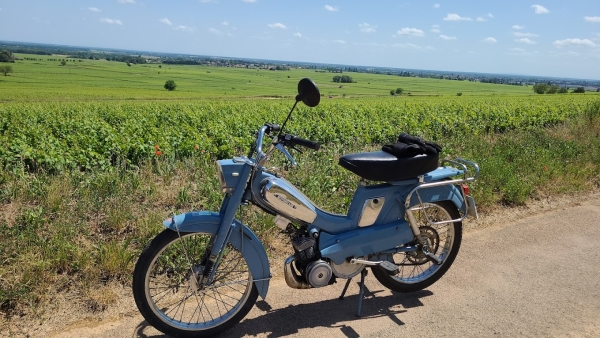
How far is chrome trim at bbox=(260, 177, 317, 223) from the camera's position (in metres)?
2.78

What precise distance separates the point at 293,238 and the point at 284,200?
1.24ft

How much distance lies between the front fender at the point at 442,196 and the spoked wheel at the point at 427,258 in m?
0.06

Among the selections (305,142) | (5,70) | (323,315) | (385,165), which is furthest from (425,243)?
(5,70)

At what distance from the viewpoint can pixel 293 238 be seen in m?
3.09

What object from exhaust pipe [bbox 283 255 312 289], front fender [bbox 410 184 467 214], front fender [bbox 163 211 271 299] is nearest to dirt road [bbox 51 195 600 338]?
exhaust pipe [bbox 283 255 312 289]

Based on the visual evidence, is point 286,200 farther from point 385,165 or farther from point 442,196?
point 442,196

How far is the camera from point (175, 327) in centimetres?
276

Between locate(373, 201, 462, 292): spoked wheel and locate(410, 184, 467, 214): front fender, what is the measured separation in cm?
6

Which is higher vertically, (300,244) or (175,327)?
(300,244)

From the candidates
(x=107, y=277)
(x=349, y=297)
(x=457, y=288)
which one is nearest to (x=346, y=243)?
(x=349, y=297)

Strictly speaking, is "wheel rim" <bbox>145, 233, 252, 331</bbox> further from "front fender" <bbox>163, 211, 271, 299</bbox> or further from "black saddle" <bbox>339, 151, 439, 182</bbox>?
"black saddle" <bbox>339, 151, 439, 182</bbox>

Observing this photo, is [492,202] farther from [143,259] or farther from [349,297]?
[143,259]

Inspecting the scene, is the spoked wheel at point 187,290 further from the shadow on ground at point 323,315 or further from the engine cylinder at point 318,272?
the engine cylinder at point 318,272

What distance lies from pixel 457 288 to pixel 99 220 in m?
3.28
